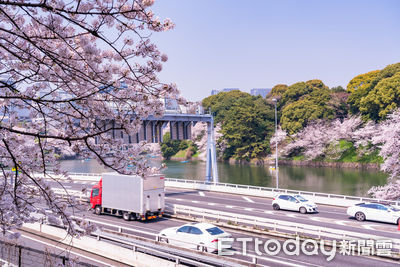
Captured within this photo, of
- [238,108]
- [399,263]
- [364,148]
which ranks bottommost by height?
[399,263]

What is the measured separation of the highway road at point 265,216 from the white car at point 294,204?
0.45m

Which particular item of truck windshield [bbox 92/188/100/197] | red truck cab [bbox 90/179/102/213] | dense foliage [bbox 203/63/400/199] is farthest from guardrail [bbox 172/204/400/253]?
dense foliage [bbox 203/63/400/199]

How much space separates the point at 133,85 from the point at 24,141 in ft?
9.42

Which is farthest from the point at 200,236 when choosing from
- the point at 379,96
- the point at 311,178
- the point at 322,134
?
the point at 322,134

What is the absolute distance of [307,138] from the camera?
73.2 metres

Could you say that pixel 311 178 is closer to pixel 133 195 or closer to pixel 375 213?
pixel 375 213

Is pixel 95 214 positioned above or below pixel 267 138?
Result: below

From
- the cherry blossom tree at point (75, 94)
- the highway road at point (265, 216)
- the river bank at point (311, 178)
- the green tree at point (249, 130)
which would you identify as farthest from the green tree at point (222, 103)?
the cherry blossom tree at point (75, 94)

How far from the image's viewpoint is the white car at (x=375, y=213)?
22.8 metres

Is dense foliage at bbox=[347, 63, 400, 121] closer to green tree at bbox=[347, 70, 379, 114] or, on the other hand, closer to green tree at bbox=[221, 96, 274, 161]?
green tree at bbox=[347, 70, 379, 114]

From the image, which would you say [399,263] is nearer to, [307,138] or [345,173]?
[345,173]

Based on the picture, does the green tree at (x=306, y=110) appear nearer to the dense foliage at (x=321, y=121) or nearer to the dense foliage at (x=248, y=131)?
the dense foliage at (x=321, y=121)

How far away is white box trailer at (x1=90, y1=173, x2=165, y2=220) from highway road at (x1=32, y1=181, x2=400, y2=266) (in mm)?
627

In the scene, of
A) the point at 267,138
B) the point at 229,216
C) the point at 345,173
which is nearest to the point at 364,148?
the point at 345,173
